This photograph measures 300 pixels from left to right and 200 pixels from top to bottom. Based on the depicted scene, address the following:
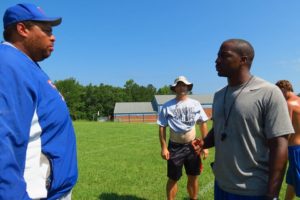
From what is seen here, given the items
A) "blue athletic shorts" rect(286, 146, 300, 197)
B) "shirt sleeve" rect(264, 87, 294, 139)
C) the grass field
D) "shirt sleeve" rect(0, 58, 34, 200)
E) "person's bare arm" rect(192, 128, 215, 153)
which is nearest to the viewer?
"shirt sleeve" rect(0, 58, 34, 200)

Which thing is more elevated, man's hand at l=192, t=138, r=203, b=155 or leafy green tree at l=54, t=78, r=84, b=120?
man's hand at l=192, t=138, r=203, b=155

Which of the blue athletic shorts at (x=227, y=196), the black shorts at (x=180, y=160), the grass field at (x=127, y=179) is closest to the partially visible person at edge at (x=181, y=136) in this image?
the black shorts at (x=180, y=160)

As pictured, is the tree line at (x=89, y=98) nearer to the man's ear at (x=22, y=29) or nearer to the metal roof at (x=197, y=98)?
the metal roof at (x=197, y=98)

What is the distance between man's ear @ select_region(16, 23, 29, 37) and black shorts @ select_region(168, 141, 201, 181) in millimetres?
4709

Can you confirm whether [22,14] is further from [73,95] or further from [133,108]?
[73,95]

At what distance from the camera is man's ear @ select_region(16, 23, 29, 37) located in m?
2.63

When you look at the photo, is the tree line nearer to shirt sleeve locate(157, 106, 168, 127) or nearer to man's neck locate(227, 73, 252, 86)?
shirt sleeve locate(157, 106, 168, 127)

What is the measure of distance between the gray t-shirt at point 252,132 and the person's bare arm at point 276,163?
7 cm

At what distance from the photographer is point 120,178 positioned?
10.0 m

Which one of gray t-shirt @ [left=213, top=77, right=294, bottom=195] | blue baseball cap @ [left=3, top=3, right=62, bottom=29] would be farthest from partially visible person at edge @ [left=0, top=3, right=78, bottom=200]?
gray t-shirt @ [left=213, top=77, right=294, bottom=195]

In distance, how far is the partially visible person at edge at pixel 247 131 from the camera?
3.14m

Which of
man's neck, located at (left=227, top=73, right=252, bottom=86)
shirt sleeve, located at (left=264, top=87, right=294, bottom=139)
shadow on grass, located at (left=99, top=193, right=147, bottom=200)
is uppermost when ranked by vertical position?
man's neck, located at (left=227, top=73, right=252, bottom=86)

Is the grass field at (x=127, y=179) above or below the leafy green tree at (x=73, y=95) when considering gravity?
above

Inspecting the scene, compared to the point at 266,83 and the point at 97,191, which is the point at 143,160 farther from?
the point at 266,83
